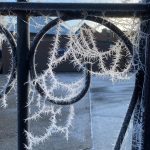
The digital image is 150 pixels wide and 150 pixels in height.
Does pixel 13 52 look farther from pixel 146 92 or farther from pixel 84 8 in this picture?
pixel 146 92

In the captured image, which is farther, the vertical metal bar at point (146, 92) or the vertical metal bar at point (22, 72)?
the vertical metal bar at point (22, 72)

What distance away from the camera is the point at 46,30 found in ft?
3.94

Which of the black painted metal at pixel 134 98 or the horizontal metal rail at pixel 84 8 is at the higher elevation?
the horizontal metal rail at pixel 84 8

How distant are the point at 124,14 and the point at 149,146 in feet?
1.32

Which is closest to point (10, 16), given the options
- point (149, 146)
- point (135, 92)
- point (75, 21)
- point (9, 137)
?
point (75, 21)

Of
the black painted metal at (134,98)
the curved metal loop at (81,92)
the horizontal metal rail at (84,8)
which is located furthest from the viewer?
the curved metal loop at (81,92)

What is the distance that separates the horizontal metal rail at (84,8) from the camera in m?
1.09

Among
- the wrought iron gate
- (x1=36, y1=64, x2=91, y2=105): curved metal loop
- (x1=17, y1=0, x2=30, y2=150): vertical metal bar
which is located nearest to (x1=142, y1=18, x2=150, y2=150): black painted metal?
the wrought iron gate

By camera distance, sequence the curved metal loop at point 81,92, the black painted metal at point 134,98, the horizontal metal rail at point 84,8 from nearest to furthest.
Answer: the horizontal metal rail at point 84,8 < the black painted metal at point 134,98 < the curved metal loop at point 81,92

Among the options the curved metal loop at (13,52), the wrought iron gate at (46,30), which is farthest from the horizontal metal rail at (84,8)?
the curved metal loop at (13,52)

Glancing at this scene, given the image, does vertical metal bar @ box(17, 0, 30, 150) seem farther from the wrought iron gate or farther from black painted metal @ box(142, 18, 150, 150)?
black painted metal @ box(142, 18, 150, 150)

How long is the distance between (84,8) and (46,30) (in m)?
0.16

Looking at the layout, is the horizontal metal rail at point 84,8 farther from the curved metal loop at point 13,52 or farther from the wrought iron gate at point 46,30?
the curved metal loop at point 13,52

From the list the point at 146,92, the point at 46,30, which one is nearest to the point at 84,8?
the point at 46,30
